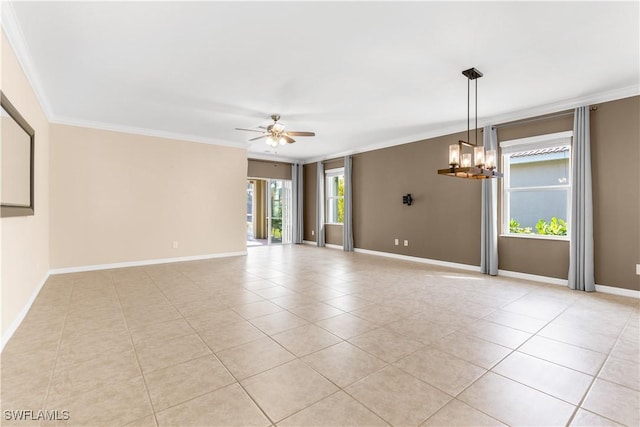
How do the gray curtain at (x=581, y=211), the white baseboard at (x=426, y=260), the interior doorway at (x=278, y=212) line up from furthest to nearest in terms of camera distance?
the interior doorway at (x=278, y=212)
the white baseboard at (x=426, y=260)
the gray curtain at (x=581, y=211)

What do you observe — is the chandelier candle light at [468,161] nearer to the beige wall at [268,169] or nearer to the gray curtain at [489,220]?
the gray curtain at [489,220]

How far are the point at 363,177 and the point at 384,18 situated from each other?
18.4 ft

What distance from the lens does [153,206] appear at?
6.38 meters

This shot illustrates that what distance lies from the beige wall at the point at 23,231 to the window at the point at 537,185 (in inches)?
263

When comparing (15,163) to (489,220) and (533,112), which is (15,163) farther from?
(533,112)

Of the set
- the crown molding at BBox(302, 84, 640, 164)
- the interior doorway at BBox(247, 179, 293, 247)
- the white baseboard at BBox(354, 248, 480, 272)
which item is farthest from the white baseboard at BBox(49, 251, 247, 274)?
the crown molding at BBox(302, 84, 640, 164)

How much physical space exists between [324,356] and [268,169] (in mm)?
7571

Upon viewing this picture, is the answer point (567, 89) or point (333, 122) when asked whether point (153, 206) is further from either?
point (567, 89)

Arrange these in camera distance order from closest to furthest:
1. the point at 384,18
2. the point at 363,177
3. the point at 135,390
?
the point at 135,390 < the point at 384,18 < the point at 363,177

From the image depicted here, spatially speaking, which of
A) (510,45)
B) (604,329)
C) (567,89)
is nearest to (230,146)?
(510,45)

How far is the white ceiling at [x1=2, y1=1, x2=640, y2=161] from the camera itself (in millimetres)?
2596

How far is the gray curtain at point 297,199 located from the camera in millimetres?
9977

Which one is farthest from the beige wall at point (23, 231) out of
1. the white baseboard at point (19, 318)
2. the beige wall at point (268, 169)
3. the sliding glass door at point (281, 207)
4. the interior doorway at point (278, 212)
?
the sliding glass door at point (281, 207)

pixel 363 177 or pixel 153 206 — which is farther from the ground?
pixel 363 177
